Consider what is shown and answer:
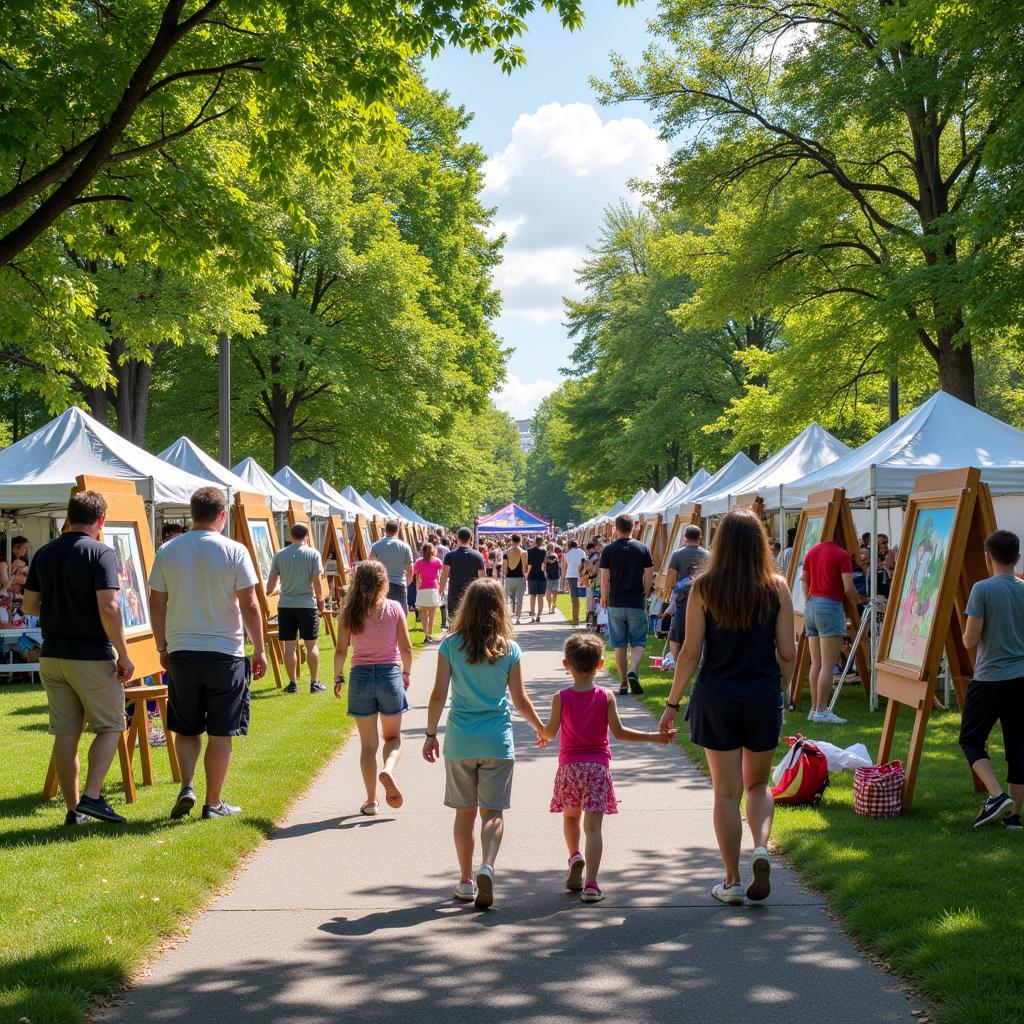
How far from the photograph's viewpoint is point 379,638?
813cm

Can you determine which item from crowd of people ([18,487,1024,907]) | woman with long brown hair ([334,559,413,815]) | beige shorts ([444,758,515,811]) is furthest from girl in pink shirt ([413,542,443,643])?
beige shorts ([444,758,515,811])

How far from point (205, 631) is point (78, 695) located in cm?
99

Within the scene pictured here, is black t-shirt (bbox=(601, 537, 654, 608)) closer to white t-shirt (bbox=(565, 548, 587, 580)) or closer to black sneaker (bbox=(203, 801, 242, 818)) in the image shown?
black sneaker (bbox=(203, 801, 242, 818))

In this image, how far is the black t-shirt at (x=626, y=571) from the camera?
14180 mm

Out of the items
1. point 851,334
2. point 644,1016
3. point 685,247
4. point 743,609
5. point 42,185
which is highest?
point 685,247

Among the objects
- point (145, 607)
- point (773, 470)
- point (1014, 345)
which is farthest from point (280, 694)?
point (1014, 345)

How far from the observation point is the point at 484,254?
48.5 meters

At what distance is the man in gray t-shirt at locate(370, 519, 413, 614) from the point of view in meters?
16.0

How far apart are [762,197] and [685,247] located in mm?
2296

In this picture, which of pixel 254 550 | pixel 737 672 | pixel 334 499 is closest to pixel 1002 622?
pixel 737 672

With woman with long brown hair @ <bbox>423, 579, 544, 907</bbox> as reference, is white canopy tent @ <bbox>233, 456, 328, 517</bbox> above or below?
above

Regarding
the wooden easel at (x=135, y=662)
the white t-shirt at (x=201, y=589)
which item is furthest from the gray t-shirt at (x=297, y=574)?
the white t-shirt at (x=201, y=589)

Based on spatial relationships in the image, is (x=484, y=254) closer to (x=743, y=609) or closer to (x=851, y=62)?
(x=851, y=62)

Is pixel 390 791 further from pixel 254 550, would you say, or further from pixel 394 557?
pixel 254 550
